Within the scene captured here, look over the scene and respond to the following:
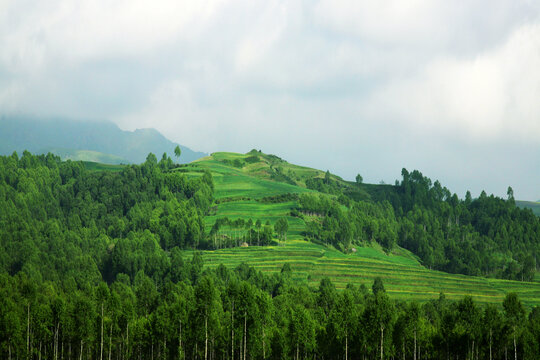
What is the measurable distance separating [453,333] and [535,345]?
14.9 meters

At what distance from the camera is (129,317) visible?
130875mm

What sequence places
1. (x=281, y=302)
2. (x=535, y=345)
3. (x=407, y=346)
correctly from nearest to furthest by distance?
(x=535, y=345) → (x=407, y=346) → (x=281, y=302)

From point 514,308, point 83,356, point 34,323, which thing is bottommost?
point 83,356

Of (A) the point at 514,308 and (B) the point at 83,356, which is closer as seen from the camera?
(A) the point at 514,308

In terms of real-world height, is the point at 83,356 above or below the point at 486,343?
below

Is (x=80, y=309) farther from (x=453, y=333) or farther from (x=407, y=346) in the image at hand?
(x=453, y=333)

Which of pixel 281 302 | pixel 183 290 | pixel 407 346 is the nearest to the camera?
pixel 407 346

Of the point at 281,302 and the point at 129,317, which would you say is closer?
the point at 129,317

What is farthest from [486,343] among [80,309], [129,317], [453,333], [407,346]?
[80,309]

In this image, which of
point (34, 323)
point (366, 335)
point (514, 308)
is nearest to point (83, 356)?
point (34, 323)

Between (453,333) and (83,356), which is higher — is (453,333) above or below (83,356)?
above

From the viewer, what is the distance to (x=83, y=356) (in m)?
135

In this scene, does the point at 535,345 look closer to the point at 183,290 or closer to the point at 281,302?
the point at 281,302

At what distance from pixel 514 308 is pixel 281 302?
215 ft
